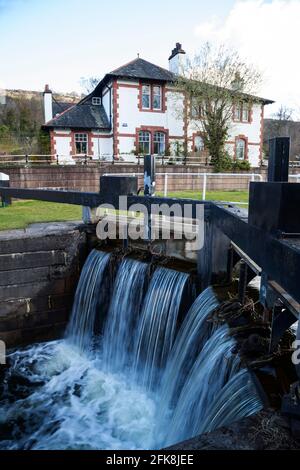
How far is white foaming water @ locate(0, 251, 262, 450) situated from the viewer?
13.6ft

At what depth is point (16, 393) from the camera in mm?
6461

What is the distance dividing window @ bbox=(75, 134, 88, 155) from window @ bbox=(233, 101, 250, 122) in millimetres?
11325

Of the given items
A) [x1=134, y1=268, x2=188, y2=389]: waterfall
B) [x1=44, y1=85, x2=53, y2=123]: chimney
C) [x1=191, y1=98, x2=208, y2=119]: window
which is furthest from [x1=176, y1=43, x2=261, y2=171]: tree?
[x1=134, y1=268, x2=188, y2=389]: waterfall

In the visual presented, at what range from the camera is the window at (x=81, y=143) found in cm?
2678

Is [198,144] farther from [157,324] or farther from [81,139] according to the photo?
[157,324]

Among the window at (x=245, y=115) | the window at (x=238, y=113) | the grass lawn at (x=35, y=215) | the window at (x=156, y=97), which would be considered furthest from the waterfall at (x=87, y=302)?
the window at (x=245, y=115)

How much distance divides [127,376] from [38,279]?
283cm

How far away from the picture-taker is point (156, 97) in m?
27.4

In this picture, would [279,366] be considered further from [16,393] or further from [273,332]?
[16,393]

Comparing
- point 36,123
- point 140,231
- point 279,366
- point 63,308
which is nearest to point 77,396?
point 63,308

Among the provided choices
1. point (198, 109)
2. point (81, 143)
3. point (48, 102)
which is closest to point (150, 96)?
point (198, 109)

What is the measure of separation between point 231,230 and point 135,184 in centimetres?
300

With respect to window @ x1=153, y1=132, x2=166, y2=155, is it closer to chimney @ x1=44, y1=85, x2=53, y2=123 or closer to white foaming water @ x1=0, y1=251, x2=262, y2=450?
chimney @ x1=44, y1=85, x2=53, y2=123

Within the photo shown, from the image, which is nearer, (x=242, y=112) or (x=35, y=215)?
(x=35, y=215)
